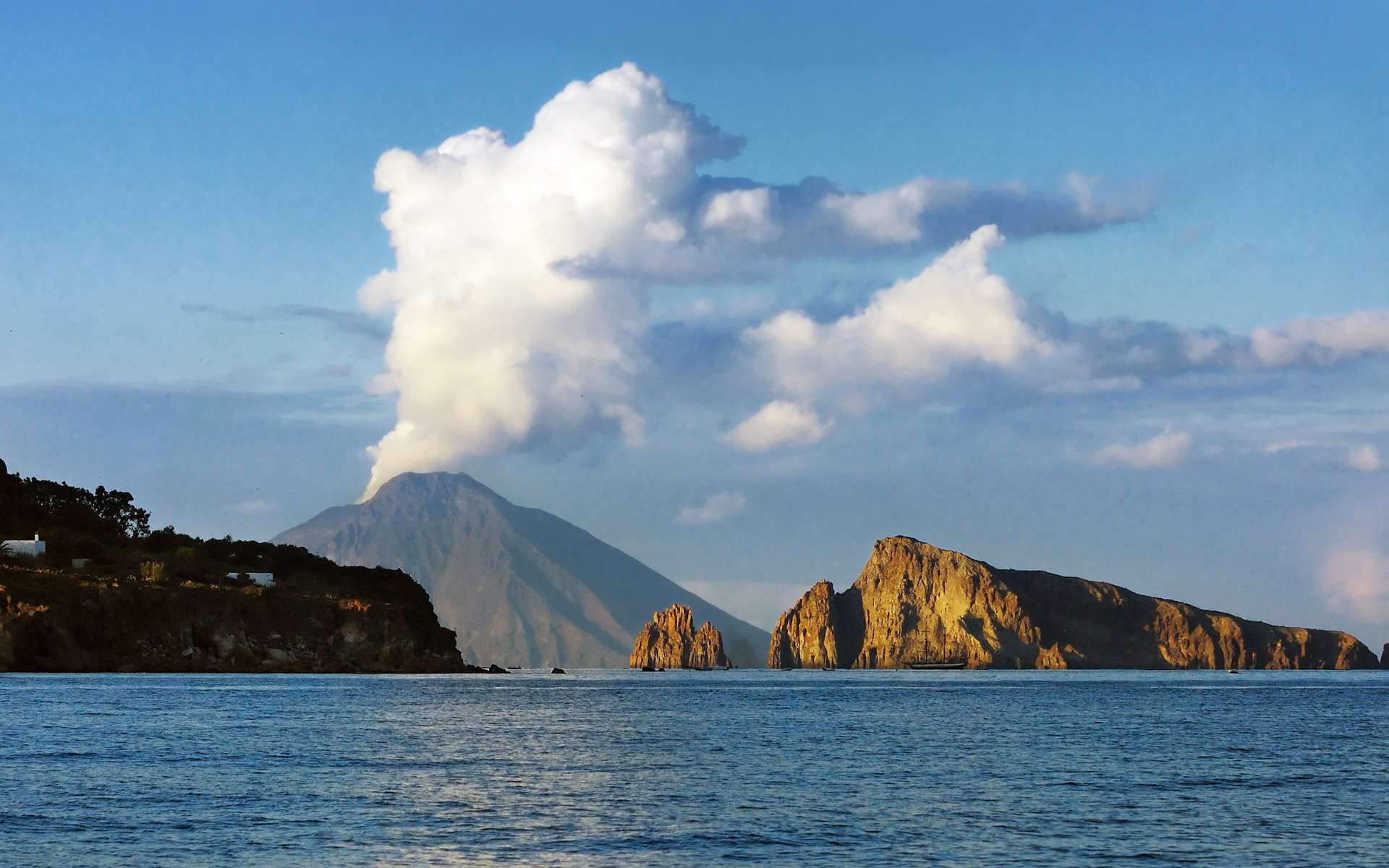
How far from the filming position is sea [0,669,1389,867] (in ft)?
151

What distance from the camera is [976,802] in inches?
2351

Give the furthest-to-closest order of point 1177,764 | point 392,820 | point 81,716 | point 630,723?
point 630,723
point 81,716
point 1177,764
point 392,820

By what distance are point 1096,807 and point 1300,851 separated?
11831 millimetres

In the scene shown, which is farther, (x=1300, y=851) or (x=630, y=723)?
(x=630, y=723)

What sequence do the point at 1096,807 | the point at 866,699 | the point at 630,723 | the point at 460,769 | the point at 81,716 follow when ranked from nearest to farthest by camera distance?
the point at 1096,807
the point at 460,769
the point at 81,716
the point at 630,723
the point at 866,699

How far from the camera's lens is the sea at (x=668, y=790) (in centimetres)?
4616

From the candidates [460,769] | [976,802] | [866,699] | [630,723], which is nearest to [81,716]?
[630,723]

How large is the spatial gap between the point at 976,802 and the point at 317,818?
27271 millimetres

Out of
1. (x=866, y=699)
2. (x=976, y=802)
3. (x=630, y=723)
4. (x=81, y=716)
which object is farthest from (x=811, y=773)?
(x=866, y=699)

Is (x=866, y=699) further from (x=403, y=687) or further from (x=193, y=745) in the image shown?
(x=193, y=745)

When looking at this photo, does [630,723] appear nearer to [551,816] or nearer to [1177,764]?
[1177,764]

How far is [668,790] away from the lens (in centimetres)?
6297

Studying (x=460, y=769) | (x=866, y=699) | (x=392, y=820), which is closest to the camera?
(x=392, y=820)

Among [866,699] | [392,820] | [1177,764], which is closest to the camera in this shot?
[392,820]
